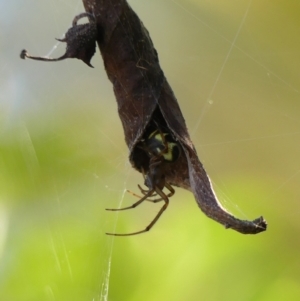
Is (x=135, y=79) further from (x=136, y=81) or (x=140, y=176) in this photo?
(x=140, y=176)

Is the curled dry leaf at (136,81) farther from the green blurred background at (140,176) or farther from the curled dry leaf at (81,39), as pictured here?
the green blurred background at (140,176)

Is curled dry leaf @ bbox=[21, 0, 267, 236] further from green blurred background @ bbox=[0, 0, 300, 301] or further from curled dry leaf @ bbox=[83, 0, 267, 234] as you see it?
green blurred background @ bbox=[0, 0, 300, 301]

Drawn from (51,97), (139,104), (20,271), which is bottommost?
(20,271)

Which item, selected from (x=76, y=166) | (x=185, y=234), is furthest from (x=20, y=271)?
(x=185, y=234)

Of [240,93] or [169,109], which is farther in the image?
[240,93]

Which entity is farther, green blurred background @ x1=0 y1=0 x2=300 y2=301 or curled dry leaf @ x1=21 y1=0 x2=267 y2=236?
green blurred background @ x1=0 y1=0 x2=300 y2=301

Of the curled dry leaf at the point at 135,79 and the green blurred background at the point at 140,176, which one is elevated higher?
the curled dry leaf at the point at 135,79

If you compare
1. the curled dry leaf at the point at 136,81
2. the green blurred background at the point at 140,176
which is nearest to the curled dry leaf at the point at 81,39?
the curled dry leaf at the point at 136,81

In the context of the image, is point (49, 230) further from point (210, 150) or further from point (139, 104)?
point (139, 104)

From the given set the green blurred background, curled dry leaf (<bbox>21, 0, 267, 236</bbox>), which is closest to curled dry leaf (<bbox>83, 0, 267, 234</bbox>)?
curled dry leaf (<bbox>21, 0, 267, 236</bbox>)
